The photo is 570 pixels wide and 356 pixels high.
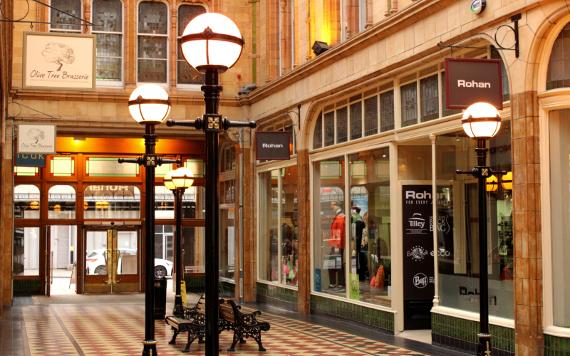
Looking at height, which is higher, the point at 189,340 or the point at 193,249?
the point at 193,249

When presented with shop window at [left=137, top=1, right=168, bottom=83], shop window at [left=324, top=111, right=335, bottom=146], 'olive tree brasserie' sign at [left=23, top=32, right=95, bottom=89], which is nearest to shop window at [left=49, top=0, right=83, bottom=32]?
shop window at [left=137, top=1, right=168, bottom=83]

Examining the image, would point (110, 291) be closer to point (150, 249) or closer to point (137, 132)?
point (137, 132)

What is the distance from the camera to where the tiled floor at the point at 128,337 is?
1307cm

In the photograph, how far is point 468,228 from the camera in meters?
13.0

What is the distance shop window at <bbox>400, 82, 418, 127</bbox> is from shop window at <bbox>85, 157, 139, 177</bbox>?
44.7 feet

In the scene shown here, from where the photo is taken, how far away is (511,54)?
11148 millimetres

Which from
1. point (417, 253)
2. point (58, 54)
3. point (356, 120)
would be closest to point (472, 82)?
point (417, 253)

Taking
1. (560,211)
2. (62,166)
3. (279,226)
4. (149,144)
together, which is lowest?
(279,226)

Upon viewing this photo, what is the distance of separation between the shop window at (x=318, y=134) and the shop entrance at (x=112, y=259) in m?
9.91

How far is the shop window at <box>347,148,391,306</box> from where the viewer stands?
1540 cm

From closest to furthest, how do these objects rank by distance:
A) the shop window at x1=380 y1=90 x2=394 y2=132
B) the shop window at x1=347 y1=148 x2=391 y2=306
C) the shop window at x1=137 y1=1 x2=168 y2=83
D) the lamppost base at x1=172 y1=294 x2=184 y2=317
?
the shop window at x1=380 y1=90 x2=394 y2=132
the shop window at x1=347 y1=148 x2=391 y2=306
the lamppost base at x1=172 y1=294 x2=184 y2=317
the shop window at x1=137 y1=1 x2=168 y2=83

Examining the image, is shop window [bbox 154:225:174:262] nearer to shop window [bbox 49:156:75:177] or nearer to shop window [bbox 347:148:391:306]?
shop window [bbox 49:156:75:177]

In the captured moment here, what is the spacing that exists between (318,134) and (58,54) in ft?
23.4

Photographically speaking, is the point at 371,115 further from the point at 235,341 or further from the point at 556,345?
the point at 556,345
